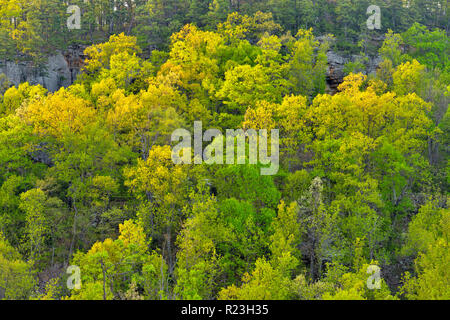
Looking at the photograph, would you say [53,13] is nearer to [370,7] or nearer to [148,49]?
[148,49]

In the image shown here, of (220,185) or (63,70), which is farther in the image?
(63,70)

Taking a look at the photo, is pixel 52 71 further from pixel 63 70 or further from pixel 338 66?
pixel 338 66

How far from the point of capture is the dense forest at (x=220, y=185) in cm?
3072

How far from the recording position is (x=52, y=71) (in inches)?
2520

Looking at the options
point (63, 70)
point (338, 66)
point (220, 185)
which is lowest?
point (220, 185)

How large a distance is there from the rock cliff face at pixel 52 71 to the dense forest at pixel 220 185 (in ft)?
5.82

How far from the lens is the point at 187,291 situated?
1053 inches

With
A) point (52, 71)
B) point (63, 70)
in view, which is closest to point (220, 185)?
point (52, 71)

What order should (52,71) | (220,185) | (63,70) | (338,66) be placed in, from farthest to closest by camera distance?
(338,66)
(63,70)
(52,71)
(220,185)

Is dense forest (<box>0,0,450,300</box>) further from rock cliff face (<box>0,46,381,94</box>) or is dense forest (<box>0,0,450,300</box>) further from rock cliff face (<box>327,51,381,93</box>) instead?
rock cliff face (<box>327,51,381,93</box>)

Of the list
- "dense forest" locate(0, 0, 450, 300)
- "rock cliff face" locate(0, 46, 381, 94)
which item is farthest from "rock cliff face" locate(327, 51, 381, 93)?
"dense forest" locate(0, 0, 450, 300)

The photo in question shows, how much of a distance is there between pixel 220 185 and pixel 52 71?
141 feet
